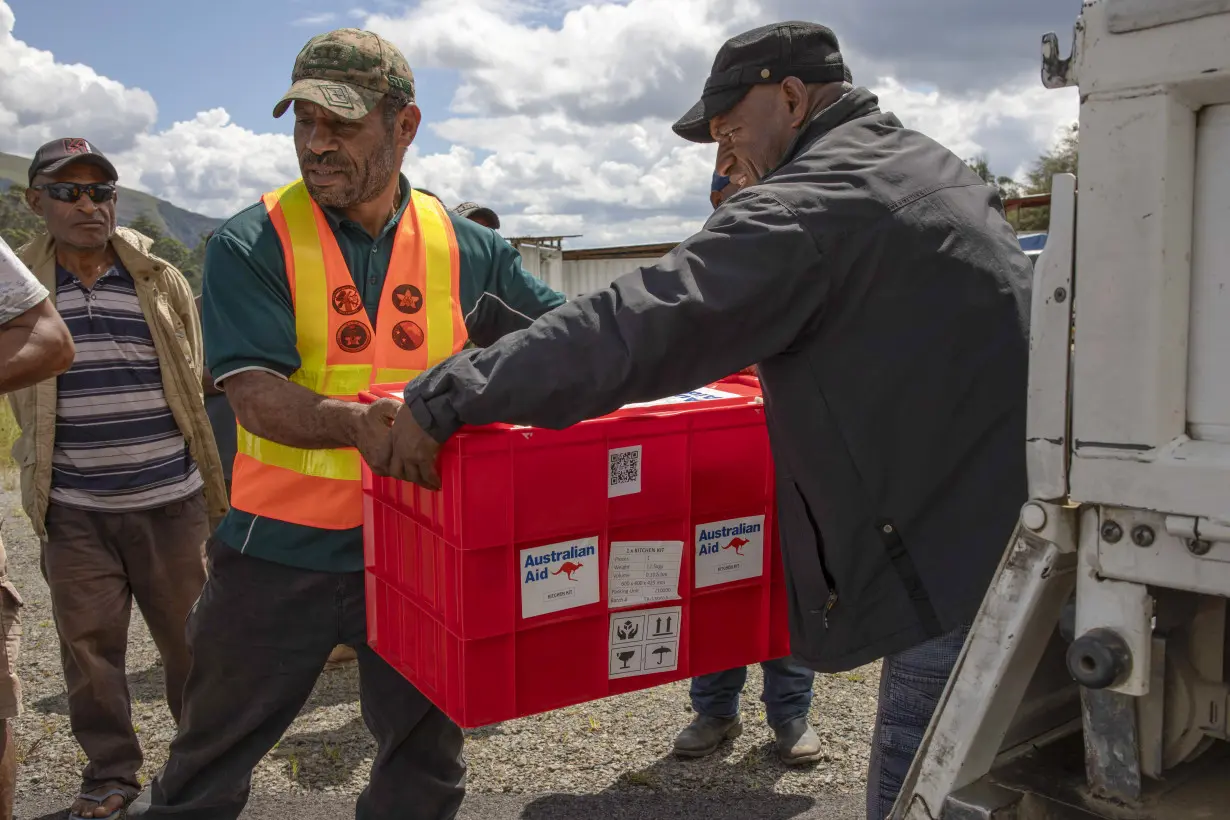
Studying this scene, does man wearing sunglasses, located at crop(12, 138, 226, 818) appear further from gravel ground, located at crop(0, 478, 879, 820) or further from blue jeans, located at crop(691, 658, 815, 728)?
blue jeans, located at crop(691, 658, 815, 728)

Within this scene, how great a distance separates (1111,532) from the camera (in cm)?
147

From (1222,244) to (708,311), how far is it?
32.4 inches

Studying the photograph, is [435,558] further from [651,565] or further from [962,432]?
[962,432]

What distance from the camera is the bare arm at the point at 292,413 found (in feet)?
8.18

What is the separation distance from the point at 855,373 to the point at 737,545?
55cm

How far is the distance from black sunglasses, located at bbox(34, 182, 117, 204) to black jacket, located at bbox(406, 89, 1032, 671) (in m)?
2.86

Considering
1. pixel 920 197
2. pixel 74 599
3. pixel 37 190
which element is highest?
pixel 37 190

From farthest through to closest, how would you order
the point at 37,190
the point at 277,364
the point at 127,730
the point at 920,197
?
the point at 37,190 → the point at 127,730 → the point at 277,364 → the point at 920,197

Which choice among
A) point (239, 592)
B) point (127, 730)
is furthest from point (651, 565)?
point (127, 730)

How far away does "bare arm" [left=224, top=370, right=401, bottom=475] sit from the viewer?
2.49 meters

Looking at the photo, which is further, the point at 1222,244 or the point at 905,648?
the point at 905,648

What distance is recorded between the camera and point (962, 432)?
82.9 inches

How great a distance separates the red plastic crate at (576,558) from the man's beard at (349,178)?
2.07 ft

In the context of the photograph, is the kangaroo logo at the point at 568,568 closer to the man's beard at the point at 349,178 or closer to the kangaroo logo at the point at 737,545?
the kangaroo logo at the point at 737,545
